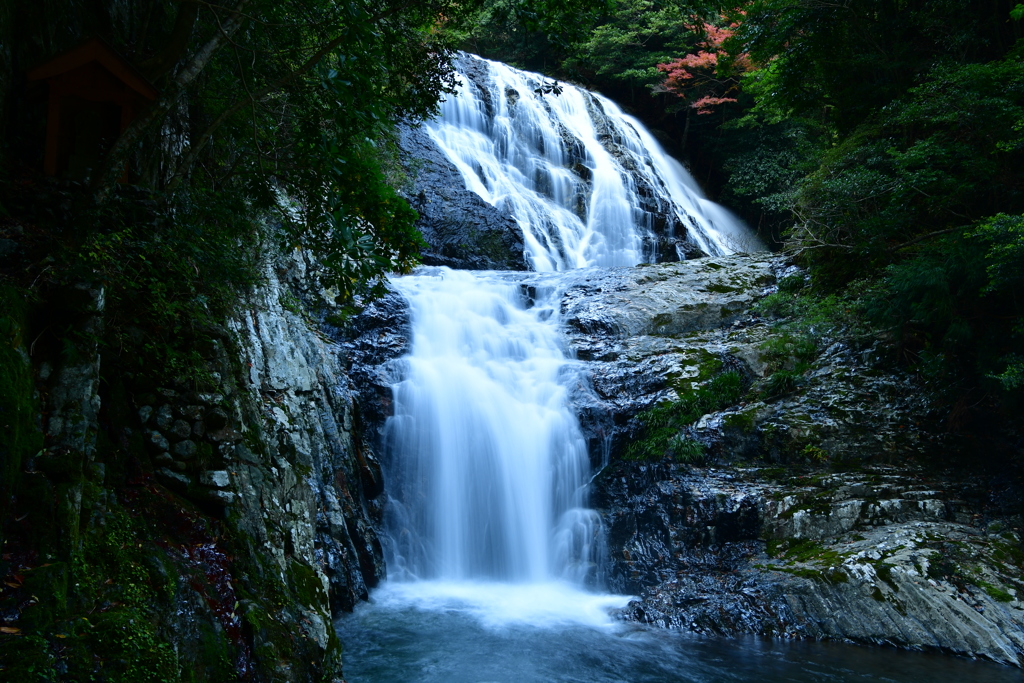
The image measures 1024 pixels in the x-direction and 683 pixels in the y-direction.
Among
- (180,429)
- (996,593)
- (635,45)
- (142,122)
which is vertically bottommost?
(996,593)

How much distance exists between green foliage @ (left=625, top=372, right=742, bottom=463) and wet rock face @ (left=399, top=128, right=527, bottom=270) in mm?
5817

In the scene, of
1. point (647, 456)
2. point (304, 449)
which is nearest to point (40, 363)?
point (304, 449)

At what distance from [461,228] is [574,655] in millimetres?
9595

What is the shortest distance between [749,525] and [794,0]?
8557 mm

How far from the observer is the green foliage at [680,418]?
927 centimetres

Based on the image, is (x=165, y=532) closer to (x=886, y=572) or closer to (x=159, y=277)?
(x=159, y=277)

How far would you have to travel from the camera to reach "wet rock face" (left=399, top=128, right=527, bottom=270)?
14.2 m

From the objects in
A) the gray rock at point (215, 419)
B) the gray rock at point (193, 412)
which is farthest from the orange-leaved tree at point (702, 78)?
the gray rock at point (193, 412)

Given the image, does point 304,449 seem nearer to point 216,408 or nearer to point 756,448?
point 216,408

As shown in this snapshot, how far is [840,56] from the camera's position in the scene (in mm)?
11758

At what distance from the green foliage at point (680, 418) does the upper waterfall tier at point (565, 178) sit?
615 cm

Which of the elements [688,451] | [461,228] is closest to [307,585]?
[688,451]

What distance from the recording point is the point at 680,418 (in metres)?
9.59

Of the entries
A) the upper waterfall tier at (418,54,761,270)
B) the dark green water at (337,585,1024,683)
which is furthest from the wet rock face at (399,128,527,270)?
the dark green water at (337,585,1024,683)
